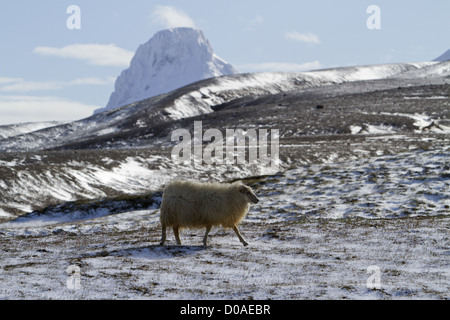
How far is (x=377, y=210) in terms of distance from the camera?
75.1ft

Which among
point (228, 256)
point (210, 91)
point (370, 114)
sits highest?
point (210, 91)

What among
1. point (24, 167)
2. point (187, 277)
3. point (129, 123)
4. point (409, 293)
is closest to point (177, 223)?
point (187, 277)

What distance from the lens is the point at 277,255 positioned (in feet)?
48.1

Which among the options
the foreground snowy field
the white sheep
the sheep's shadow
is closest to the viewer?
the foreground snowy field

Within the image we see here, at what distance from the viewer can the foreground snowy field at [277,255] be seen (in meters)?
10.4

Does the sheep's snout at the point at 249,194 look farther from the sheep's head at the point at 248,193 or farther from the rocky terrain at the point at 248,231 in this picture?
the rocky terrain at the point at 248,231

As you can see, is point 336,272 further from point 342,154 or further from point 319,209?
point 342,154

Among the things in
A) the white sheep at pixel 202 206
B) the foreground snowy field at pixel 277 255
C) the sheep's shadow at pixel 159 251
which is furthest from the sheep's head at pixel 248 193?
the sheep's shadow at pixel 159 251

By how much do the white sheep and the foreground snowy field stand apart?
847mm

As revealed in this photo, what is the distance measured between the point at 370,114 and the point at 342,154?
4864 cm

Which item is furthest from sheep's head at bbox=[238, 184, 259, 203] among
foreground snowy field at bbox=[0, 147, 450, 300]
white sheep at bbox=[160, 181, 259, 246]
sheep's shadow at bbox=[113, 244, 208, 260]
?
sheep's shadow at bbox=[113, 244, 208, 260]

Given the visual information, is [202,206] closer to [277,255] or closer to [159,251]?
[159,251]

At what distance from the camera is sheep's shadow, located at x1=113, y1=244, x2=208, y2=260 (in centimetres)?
1465

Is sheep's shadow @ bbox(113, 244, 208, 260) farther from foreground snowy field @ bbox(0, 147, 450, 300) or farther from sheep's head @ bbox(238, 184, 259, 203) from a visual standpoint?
sheep's head @ bbox(238, 184, 259, 203)
